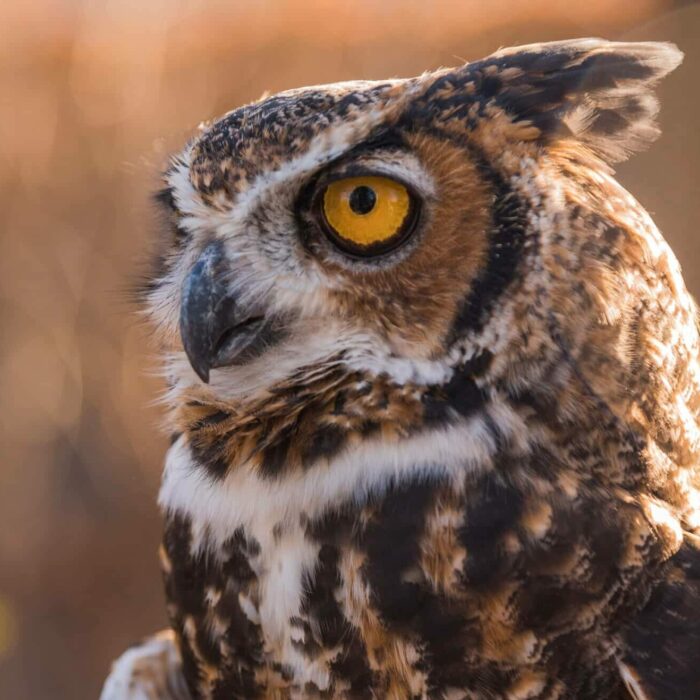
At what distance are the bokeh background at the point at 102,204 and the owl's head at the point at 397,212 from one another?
10.1 ft

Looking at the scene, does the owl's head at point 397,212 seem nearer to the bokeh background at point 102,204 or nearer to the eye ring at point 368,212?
the eye ring at point 368,212

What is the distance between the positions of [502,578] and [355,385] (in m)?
0.27

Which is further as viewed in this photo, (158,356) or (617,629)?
(158,356)

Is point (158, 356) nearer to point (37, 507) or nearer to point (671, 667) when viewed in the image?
point (671, 667)

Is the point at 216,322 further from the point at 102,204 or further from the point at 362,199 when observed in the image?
the point at 102,204

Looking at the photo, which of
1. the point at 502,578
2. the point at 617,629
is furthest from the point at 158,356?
the point at 617,629

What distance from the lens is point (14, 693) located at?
4250 mm

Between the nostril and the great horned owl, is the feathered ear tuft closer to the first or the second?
the great horned owl

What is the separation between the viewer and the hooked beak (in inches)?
43.6

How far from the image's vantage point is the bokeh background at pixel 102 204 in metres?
4.36

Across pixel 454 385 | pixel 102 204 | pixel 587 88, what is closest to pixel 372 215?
pixel 454 385

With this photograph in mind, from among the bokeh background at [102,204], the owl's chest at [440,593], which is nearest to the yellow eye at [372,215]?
the owl's chest at [440,593]

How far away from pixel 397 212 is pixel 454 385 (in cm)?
21

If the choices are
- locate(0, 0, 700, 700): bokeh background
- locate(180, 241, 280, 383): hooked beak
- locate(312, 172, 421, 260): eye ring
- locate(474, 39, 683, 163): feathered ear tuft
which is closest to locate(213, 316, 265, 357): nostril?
locate(180, 241, 280, 383): hooked beak
